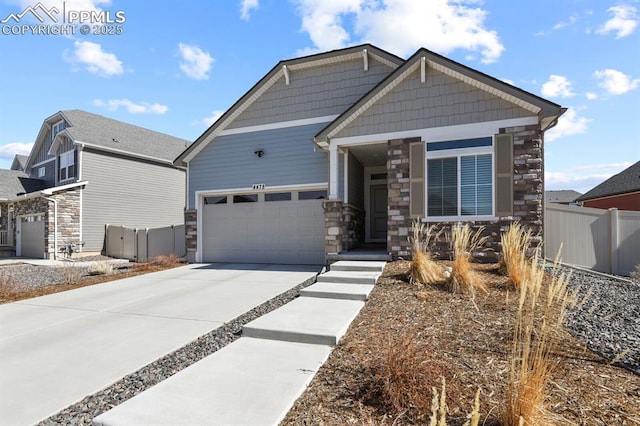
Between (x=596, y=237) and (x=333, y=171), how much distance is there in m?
6.64

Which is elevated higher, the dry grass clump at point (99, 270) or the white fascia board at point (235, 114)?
the white fascia board at point (235, 114)

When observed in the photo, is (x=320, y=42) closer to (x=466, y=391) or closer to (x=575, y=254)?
(x=575, y=254)

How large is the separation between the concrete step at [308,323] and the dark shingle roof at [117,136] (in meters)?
16.1

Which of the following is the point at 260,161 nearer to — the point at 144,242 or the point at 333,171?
the point at 333,171

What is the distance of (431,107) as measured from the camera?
25.5 feet

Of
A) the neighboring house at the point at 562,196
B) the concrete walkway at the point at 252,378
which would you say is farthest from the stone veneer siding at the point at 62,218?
the neighboring house at the point at 562,196

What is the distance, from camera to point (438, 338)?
136 inches

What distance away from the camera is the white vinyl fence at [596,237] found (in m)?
7.55

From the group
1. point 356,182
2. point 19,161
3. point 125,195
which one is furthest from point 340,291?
point 19,161

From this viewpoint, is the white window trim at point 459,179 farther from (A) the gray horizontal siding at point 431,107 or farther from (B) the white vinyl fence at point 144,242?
Answer: (B) the white vinyl fence at point 144,242

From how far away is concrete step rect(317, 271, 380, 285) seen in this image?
6102 millimetres

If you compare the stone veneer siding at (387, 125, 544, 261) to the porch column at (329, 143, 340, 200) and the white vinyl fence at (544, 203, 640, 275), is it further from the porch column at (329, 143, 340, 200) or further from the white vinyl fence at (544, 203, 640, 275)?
the porch column at (329, 143, 340, 200)

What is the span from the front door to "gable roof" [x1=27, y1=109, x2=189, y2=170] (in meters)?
13.1

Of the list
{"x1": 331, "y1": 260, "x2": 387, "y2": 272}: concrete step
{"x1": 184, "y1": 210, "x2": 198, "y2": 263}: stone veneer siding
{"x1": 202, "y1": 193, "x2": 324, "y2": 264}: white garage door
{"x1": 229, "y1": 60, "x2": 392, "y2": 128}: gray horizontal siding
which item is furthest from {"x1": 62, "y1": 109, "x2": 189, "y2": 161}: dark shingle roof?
{"x1": 331, "y1": 260, "x2": 387, "y2": 272}: concrete step
